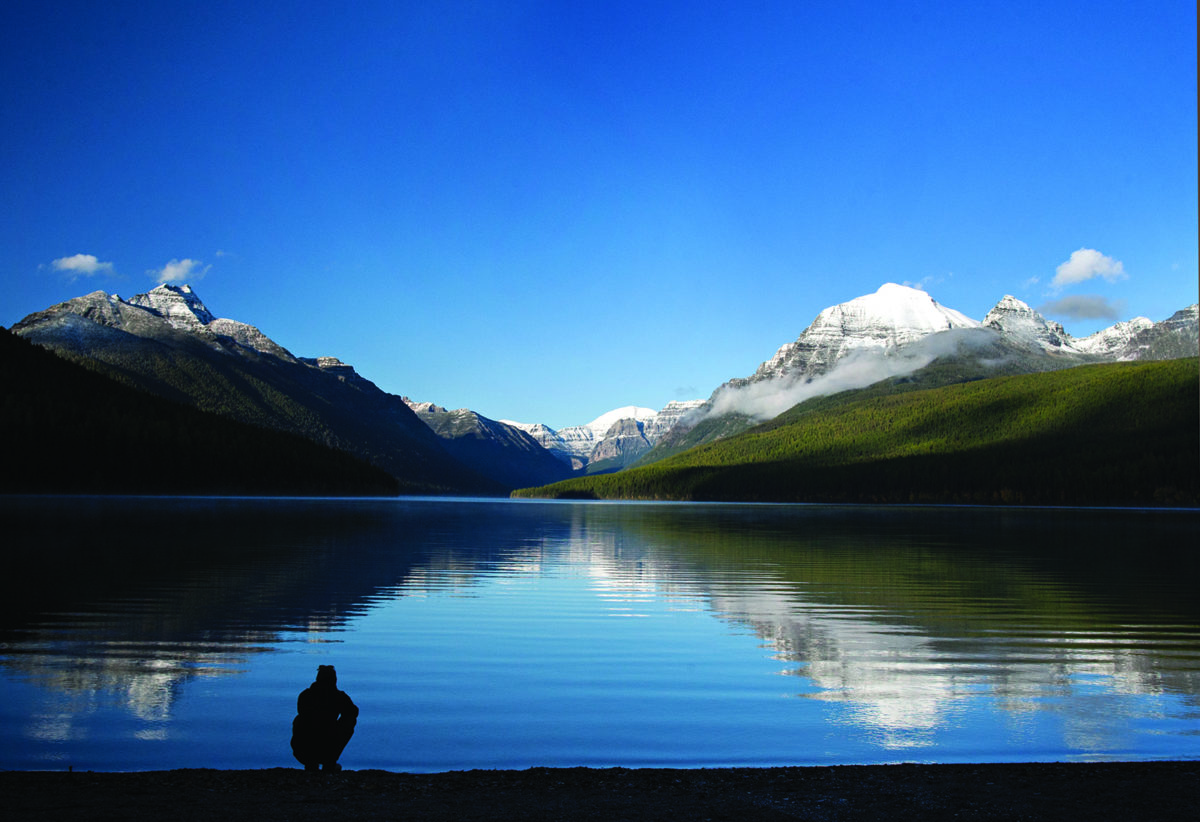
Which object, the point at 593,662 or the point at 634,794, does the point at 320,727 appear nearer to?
the point at 634,794

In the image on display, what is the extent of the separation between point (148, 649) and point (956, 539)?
7678 centimetres

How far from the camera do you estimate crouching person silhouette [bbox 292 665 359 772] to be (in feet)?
45.3

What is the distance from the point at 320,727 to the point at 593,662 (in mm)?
11524

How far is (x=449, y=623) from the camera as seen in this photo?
3097 cm

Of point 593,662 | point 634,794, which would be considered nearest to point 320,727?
point 634,794

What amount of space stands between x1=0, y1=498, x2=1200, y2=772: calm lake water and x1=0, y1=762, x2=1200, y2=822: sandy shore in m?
1.67

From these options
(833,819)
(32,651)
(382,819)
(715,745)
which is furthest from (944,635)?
(32,651)

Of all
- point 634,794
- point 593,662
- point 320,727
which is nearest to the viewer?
point 634,794

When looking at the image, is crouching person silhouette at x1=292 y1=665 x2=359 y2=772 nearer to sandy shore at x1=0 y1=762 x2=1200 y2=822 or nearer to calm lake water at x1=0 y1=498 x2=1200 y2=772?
sandy shore at x1=0 y1=762 x2=1200 y2=822

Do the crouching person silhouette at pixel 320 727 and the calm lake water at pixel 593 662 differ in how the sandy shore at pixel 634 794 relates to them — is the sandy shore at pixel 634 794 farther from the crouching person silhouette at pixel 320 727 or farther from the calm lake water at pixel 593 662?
the calm lake water at pixel 593 662

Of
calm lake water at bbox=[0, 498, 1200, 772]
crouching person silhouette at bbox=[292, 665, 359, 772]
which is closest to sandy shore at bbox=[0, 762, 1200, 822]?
crouching person silhouette at bbox=[292, 665, 359, 772]

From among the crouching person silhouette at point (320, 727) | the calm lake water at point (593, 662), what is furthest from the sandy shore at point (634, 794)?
the calm lake water at point (593, 662)

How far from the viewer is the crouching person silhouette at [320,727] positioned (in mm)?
13812

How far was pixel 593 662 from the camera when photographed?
24.4 meters
